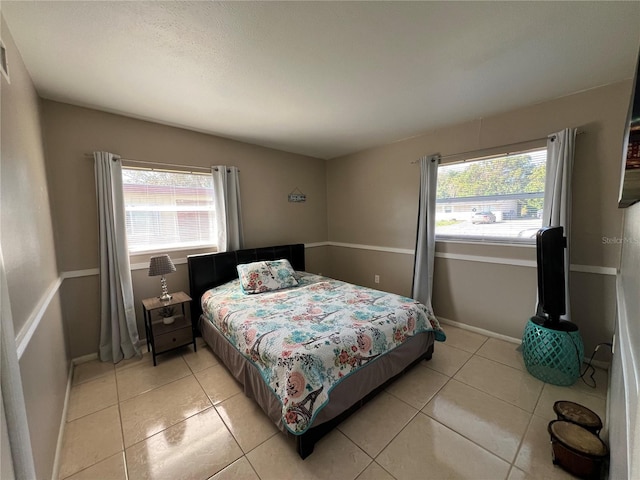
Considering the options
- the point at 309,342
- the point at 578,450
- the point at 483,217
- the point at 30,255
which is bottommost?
the point at 578,450

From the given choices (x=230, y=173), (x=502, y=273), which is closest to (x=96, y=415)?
(x=230, y=173)

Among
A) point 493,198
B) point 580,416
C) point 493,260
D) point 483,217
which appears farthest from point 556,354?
point 493,198

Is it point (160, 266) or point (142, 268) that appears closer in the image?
point (160, 266)

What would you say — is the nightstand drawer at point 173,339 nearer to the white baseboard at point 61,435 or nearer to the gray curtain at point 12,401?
the white baseboard at point 61,435

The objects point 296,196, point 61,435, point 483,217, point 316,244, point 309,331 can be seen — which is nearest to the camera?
point 61,435

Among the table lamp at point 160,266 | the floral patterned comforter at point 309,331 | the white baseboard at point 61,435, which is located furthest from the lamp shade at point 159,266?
the white baseboard at point 61,435

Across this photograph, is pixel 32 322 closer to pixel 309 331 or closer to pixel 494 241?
pixel 309 331

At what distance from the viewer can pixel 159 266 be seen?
2424 mm

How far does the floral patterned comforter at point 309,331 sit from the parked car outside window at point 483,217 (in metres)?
1.36

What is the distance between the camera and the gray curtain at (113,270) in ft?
7.81

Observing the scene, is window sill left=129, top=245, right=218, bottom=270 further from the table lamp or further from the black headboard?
the table lamp

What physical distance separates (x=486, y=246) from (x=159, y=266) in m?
3.46

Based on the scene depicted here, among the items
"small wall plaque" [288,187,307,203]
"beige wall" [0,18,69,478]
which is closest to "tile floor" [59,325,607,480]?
"beige wall" [0,18,69,478]

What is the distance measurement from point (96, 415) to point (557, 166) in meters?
4.25
